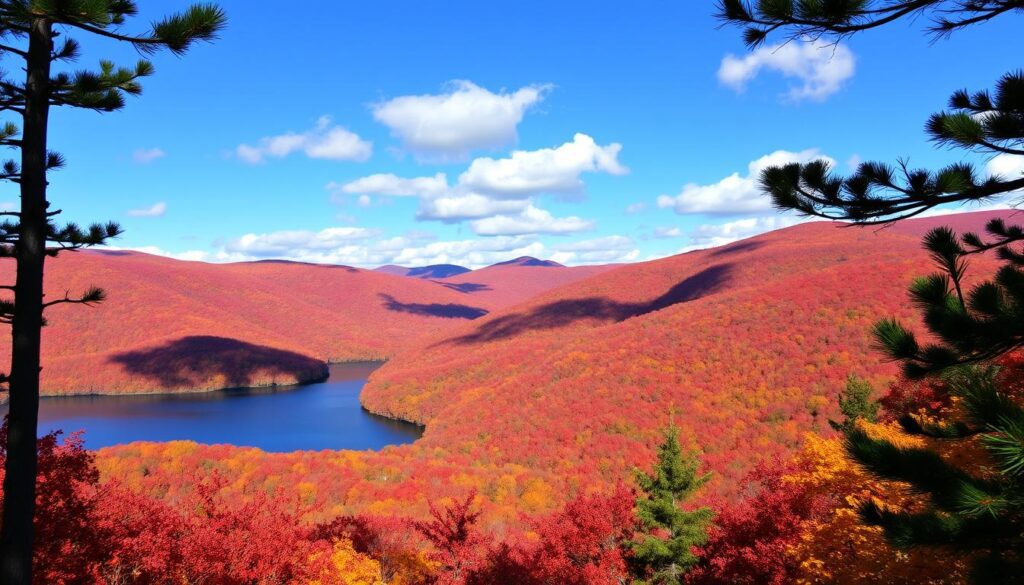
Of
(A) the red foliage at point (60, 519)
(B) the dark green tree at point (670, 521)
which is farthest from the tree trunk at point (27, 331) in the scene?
(B) the dark green tree at point (670, 521)

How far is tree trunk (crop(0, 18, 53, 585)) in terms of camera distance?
20.5 feet

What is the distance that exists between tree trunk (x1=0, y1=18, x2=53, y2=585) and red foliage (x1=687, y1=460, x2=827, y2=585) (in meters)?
17.1

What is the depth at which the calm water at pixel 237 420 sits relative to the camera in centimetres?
6556

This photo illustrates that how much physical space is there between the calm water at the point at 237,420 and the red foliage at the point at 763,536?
50.0 m

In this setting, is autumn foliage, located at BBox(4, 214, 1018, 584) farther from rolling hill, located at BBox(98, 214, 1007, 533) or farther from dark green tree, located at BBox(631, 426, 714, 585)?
dark green tree, located at BBox(631, 426, 714, 585)

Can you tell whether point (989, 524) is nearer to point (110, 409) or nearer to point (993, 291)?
point (993, 291)

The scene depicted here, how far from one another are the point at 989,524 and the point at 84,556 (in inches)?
578

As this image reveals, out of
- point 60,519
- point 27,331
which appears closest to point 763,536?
point 60,519

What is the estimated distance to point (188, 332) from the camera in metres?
121

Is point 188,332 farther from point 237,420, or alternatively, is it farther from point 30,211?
point 30,211

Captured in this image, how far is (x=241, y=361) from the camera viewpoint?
11162 centimetres

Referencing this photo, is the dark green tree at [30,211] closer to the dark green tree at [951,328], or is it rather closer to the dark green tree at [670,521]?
the dark green tree at [951,328]

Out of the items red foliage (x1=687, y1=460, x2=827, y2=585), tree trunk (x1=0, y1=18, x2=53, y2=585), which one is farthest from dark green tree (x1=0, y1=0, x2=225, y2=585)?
red foliage (x1=687, y1=460, x2=827, y2=585)

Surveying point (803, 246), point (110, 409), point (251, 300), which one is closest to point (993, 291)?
point (110, 409)
